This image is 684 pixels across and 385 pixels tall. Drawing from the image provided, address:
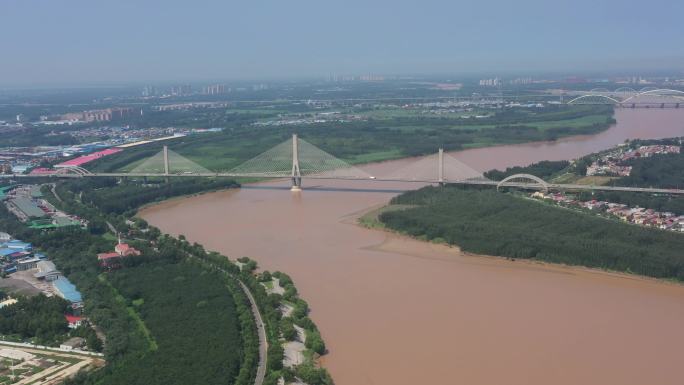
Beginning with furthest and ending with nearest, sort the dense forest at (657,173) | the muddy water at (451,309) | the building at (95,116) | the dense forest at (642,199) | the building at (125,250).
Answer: the building at (95,116)
the dense forest at (657,173)
the dense forest at (642,199)
the building at (125,250)
the muddy water at (451,309)

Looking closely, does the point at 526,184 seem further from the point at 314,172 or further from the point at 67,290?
the point at 67,290

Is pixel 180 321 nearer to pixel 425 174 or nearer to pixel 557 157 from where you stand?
pixel 425 174

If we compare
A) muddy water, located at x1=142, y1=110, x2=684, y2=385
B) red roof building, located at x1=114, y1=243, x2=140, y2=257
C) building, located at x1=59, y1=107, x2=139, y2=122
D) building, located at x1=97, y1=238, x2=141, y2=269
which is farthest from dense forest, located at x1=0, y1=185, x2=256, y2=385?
building, located at x1=59, y1=107, x2=139, y2=122

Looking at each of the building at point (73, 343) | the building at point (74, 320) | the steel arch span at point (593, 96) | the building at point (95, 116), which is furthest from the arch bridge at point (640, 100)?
the building at point (73, 343)

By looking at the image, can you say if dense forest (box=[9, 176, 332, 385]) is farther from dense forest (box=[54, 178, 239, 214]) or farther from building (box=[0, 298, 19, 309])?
dense forest (box=[54, 178, 239, 214])

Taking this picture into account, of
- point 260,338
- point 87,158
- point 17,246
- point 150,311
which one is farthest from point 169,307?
point 87,158

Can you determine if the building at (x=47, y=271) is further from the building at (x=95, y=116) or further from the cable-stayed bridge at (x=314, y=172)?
the building at (x=95, y=116)

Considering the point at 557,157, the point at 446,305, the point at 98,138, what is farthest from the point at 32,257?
the point at 98,138
